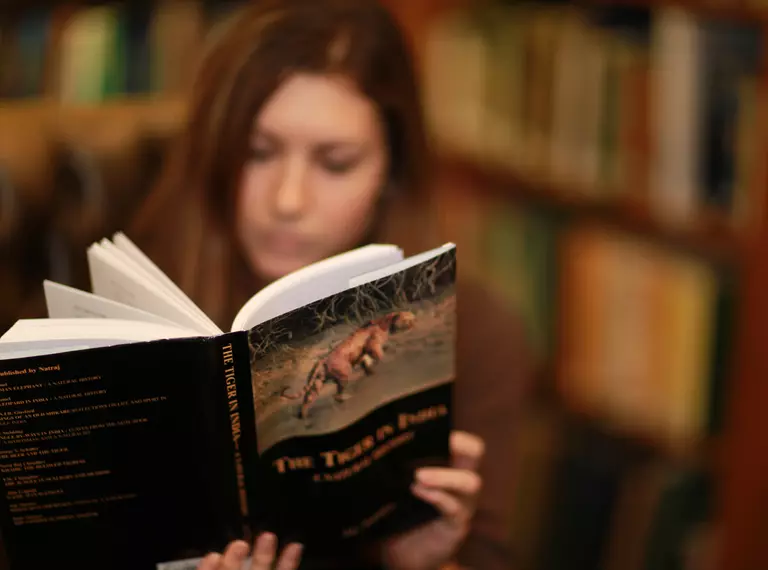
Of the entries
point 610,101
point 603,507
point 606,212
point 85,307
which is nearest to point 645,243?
point 606,212

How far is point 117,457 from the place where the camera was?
0.66m

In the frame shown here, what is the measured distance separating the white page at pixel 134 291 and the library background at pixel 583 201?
485 millimetres

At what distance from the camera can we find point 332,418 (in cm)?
72

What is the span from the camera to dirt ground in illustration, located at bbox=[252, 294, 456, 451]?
68 centimetres

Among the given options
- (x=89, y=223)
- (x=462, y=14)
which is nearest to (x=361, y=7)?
(x=89, y=223)

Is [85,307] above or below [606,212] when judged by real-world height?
above

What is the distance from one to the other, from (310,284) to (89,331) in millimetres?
178

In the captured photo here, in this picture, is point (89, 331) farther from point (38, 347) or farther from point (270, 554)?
point (270, 554)

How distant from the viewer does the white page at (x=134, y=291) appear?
0.66 meters

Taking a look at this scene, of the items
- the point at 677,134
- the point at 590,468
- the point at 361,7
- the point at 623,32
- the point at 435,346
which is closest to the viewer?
the point at 435,346

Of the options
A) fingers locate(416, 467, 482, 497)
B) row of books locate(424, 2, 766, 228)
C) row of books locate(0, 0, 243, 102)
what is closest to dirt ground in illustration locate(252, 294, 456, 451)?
fingers locate(416, 467, 482, 497)

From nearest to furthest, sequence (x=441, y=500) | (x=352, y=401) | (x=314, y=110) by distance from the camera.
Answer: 1. (x=352, y=401)
2. (x=441, y=500)
3. (x=314, y=110)

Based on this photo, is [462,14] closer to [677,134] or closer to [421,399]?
[677,134]

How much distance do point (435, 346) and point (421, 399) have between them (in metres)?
0.06
